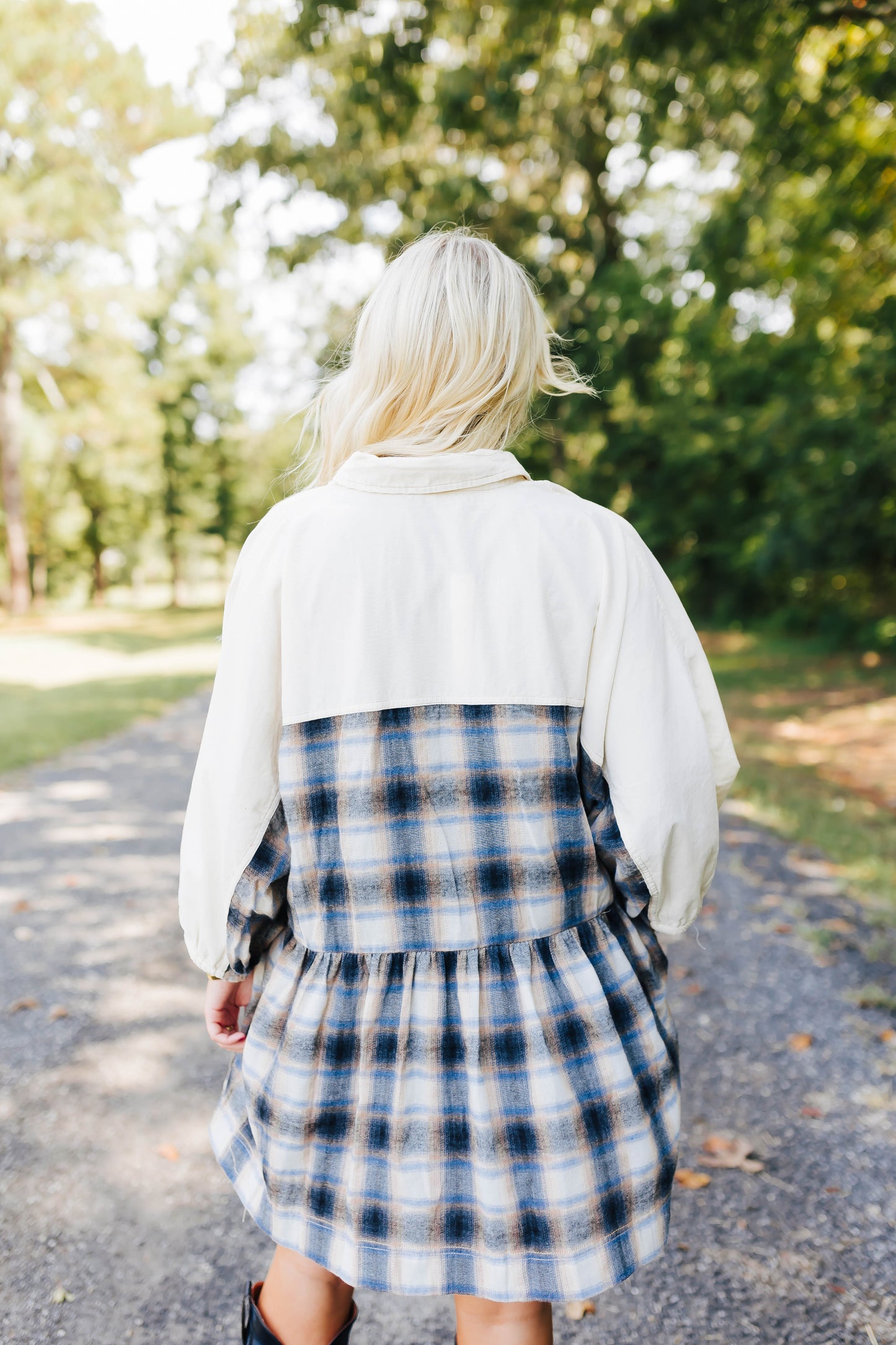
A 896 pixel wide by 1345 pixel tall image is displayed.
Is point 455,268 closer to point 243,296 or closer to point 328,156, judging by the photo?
point 328,156

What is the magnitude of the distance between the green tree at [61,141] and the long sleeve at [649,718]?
23.4 meters

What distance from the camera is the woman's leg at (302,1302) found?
133 cm

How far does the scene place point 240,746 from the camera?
4.17 ft

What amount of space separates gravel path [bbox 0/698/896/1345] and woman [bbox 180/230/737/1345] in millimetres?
489

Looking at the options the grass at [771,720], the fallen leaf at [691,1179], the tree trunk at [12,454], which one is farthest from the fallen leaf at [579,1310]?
the tree trunk at [12,454]

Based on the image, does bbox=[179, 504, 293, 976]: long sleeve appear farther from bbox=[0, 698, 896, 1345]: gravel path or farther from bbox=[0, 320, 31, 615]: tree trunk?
bbox=[0, 320, 31, 615]: tree trunk

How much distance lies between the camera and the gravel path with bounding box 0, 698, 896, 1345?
198 centimetres

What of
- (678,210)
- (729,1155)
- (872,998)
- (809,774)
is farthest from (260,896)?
(678,210)

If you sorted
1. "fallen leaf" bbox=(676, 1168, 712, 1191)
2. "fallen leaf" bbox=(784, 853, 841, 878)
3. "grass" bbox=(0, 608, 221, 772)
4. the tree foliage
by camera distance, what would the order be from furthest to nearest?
1. "grass" bbox=(0, 608, 221, 772)
2. the tree foliage
3. "fallen leaf" bbox=(784, 853, 841, 878)
4. "fallen leaf" bbox=(676, 1168, 712, 1191)

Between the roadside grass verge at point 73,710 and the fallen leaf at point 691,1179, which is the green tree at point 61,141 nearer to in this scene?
the roadside grass verge at point 73,710

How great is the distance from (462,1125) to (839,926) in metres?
3.31

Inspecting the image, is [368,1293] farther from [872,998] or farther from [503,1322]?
[872,998]

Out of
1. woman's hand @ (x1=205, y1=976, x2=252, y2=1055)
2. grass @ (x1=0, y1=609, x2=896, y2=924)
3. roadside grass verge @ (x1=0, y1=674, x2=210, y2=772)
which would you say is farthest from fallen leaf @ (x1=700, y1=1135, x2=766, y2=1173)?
roadside grass verge @ (x1=0, y1=674, x2=210, y2=772)

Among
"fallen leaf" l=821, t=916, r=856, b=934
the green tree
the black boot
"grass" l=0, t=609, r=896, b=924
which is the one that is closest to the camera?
the black boot
